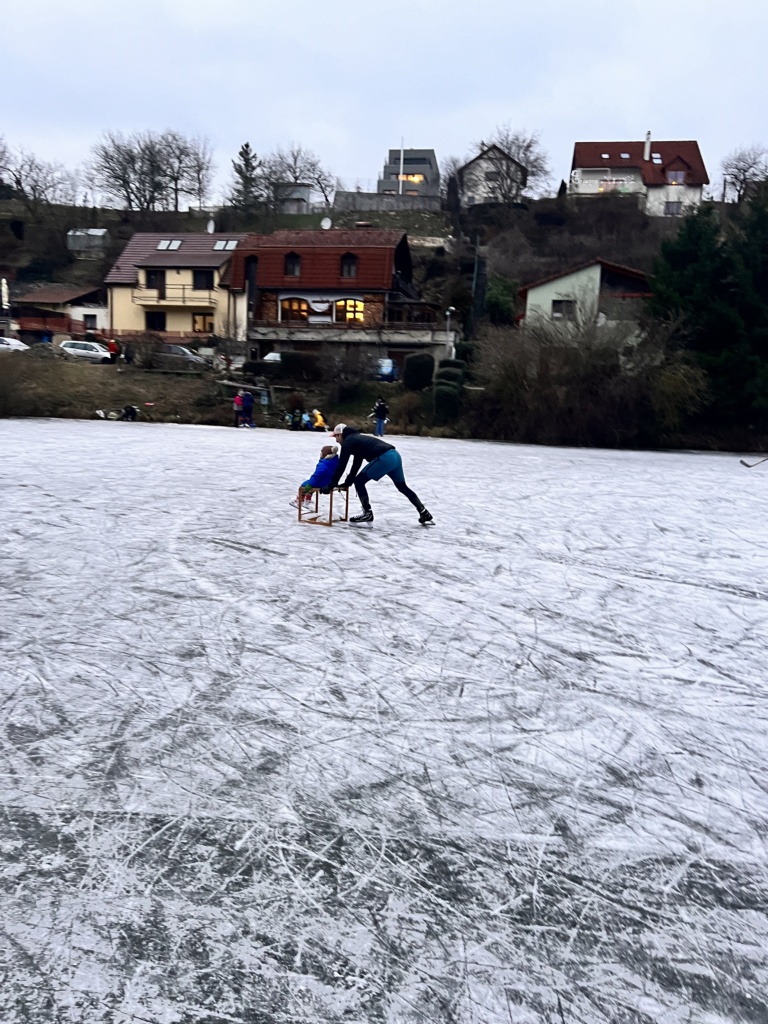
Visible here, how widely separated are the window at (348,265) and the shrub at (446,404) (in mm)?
15823

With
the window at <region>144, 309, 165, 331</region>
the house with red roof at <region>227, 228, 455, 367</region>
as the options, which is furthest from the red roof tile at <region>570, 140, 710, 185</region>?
the window at <region>144, 309, 165, 331</region>

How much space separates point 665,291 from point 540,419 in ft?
19.4

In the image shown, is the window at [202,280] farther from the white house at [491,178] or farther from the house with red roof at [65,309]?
the white house at [491,178]

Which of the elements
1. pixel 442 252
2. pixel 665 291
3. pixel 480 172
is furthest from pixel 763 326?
pixel 480 172

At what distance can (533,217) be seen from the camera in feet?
185

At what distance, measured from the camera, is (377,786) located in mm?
3316

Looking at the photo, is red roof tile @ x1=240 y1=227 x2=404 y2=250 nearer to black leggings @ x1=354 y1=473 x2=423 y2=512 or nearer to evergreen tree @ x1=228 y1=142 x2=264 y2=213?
evergreen tree @ x1=228 y1=142 x2=264 y2=213

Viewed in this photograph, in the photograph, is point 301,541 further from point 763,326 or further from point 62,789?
point 763,326

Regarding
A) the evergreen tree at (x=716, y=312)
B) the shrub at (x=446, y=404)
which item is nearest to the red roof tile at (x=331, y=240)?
the shrub at (x=446, y=404)

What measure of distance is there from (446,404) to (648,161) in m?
47.8

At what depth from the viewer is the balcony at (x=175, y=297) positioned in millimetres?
44062

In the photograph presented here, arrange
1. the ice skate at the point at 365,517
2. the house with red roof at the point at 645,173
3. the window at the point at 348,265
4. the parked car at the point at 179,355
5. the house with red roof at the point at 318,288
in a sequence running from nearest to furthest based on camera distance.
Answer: the ice skate at the point at 365,517 < the parked car at the point at 179,355 < the house with red roof at the point at 318,288 < the window at the point at 348,265 < the house with red roof at the point at 645,173

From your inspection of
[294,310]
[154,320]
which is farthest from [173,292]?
[294,310]

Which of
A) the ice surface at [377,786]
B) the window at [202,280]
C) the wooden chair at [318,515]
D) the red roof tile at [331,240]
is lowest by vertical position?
the ice surface at [377,786]
